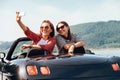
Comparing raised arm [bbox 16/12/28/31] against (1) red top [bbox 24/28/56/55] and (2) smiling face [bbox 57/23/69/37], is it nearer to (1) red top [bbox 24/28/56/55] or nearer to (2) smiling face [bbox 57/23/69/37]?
(1) red top [bbox 24/28/56/55]

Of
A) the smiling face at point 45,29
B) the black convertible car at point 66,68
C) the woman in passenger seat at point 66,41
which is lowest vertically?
the black convertible car at point 66,68

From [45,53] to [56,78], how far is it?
1424 mm

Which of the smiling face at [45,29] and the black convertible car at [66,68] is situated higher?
the smiling face at [45,29]

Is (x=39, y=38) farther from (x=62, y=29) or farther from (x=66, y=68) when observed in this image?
(x=66, y=68)

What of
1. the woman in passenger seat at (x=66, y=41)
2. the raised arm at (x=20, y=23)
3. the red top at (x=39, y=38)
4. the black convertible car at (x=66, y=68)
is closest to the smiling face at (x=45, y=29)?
the red top at (x=39, y=38)

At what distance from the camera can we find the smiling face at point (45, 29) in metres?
6.81

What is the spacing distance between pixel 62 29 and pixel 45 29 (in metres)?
0.39

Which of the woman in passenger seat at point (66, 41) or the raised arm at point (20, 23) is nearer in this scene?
the raised arm at point (20, 23)

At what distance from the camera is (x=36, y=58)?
5.99 m

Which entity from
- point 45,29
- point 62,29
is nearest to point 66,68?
point 45,29

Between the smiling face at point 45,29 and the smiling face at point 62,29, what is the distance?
23cm

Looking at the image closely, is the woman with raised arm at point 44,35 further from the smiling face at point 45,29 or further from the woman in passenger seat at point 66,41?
the woman in passenger seat at point 66,41

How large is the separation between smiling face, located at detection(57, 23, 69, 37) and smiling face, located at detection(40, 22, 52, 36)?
0.23 m

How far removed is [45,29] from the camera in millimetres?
6828
